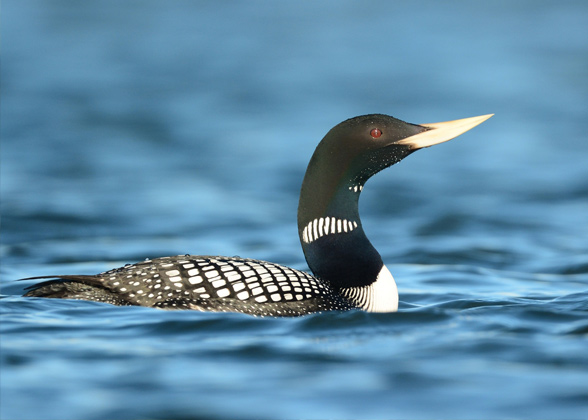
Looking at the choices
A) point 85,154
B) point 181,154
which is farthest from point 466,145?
point 85,154

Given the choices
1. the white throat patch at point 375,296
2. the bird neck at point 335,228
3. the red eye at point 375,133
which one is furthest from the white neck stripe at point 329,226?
the red eye at point 375,133

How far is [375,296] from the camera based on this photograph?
192 inches

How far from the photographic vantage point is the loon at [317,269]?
4.51 m

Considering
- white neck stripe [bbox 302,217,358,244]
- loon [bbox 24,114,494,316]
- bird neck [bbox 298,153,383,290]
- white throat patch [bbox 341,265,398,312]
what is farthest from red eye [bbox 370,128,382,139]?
white throat patch [bbox 341,265,398,312]

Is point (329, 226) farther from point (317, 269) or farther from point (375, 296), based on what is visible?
point (375, 296)

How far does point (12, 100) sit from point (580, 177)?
7.76 m

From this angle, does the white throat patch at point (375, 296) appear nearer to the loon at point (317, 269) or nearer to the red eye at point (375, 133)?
the loon at point (317, 269)

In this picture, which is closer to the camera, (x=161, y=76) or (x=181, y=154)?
(x=181, y=154)

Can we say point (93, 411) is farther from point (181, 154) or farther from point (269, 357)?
point (181, 154)

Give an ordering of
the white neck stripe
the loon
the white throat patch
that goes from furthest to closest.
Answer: the white neck stripe → the white throat patch → the loon

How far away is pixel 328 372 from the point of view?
3.89 m

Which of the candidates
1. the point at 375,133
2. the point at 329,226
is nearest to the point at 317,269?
the point at 329,226

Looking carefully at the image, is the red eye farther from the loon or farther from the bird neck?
the bird neck

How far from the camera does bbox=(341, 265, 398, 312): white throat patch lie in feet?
15.9
